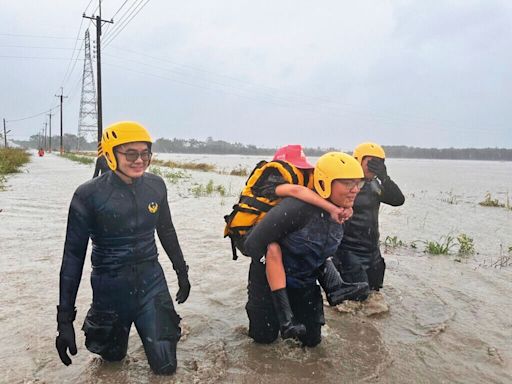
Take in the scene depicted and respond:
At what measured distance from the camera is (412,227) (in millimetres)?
10977

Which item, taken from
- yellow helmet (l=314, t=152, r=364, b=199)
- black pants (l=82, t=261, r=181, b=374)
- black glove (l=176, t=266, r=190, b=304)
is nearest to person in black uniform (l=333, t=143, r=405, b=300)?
yellow helmet (l=314, t=152, r=364, b=199)

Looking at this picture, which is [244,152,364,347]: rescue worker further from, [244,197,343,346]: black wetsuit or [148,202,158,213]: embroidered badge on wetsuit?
[148,202,158,213]: embroidered badge on wetsuit

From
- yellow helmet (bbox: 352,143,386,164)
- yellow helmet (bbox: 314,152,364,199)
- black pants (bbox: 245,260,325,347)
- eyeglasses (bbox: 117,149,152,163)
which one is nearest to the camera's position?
eyeglasses (bbox: 117,149,152,163)

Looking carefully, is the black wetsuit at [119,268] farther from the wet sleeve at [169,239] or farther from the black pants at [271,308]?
the black pants at [271,308]

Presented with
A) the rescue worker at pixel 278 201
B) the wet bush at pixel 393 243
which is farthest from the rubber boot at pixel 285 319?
the wet bush at pixel 393 243

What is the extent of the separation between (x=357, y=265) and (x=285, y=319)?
172 cm

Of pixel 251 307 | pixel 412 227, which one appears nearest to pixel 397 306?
pixel 251 307

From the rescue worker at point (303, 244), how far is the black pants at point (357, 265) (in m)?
0.96

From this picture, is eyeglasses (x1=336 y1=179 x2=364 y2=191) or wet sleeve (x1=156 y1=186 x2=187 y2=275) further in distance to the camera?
wet sleeve (x1=156 y1=186 x2=187 y2=275)

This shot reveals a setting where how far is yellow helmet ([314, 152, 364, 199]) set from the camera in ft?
10.9

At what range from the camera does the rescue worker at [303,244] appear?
3398mm

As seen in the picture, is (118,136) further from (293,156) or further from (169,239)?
(293,156)

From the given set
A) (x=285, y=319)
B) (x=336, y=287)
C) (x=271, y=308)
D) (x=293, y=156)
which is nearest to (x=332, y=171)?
(x=293, y=156)

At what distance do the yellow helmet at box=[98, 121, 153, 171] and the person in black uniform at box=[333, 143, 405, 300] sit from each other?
2.51 metres
